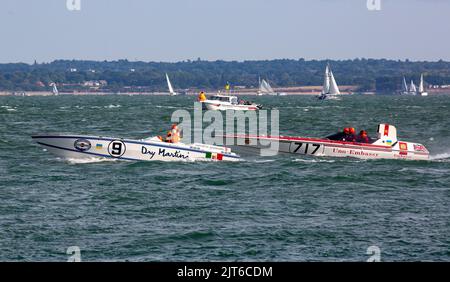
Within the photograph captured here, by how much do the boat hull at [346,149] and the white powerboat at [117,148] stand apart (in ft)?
15.2

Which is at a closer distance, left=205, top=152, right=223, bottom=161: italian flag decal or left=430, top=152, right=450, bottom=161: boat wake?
left=205, top=152, right=223, bottom=161: italian flag decal

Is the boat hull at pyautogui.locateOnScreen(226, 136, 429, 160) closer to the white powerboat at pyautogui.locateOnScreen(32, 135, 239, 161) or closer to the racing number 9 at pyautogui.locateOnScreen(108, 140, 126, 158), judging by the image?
the white powerboat at pyautogui.locateOnScreen(32, 135, 239, 161)

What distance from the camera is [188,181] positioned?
25.8 meters

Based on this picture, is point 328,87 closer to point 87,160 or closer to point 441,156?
point 441,156

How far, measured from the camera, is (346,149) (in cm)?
3359

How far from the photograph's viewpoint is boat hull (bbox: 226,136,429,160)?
33.4m

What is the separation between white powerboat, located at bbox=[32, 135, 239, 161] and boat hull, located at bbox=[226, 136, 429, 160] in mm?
4644

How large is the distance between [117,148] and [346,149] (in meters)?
10.2

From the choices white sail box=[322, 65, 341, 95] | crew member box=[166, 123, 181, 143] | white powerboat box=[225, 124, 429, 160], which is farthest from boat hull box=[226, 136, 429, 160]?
white sail box=[322, 65, 341, 95]

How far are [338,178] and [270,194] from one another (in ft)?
15.5
